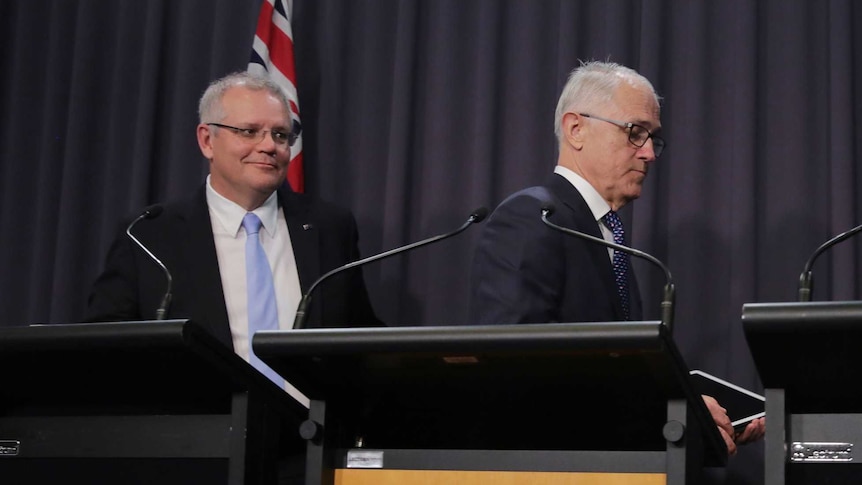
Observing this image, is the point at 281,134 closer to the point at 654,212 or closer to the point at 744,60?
the point at 654,212

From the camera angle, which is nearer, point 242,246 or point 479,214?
point 479,214

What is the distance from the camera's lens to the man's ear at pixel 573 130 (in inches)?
131

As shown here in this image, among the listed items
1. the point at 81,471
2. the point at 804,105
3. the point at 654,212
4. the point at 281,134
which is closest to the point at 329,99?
the point at 281,134

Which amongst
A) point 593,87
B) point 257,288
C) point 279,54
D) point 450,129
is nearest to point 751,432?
point 593,87

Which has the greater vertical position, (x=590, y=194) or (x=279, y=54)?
(x=279, y=54)

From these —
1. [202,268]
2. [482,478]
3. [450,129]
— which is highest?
[450,129]

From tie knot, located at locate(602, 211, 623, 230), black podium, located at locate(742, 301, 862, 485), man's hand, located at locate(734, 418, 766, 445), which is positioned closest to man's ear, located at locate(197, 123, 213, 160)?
tie knot, located at locate(602, 211, 623, 230)

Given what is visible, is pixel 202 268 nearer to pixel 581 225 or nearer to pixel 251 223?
pixel 251 223

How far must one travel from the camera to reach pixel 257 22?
4.39m

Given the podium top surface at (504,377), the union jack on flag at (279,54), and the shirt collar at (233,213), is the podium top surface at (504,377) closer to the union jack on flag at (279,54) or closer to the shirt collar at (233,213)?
the shirt collar at (233,213)

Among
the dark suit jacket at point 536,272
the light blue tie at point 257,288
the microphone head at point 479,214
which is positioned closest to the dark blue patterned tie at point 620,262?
the dark suit jacket at point 536,272

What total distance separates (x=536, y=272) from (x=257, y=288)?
945 millimetres

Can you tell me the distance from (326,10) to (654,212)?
1397 millimetres

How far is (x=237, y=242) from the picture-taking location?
11.6ft
